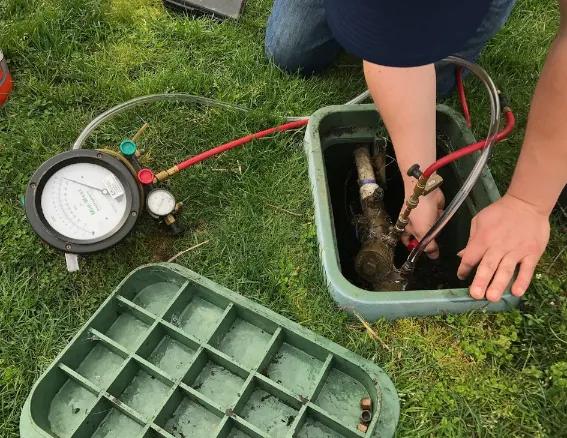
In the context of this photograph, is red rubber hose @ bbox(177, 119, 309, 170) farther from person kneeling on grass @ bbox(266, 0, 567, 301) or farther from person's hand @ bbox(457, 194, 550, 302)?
person's hand @ bbox(457, 194, 550, 302)

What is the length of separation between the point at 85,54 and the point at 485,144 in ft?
4.16

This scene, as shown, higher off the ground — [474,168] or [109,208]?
[474,168]

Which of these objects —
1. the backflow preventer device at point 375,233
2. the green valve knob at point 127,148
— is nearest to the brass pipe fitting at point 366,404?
the backflow preventer device at point 375,233

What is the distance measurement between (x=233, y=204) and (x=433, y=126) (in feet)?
1.78

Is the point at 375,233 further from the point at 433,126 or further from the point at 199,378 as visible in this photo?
the point at 199,378

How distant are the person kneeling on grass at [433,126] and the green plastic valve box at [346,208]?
79mm

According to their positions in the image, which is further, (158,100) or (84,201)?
(158,100)

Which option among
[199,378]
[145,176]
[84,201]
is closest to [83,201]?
[84,201]

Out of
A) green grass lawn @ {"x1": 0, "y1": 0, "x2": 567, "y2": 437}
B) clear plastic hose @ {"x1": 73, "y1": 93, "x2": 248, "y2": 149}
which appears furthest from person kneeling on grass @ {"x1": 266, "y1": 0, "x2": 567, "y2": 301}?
clear plastic hose @ {"x1": 73, "y1": 93, "x2": 248, "y2": 149}

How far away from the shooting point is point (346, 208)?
1.60 m

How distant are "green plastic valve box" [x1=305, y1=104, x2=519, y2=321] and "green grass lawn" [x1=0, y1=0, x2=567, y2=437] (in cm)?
6

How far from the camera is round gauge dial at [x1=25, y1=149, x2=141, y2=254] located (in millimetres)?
1239

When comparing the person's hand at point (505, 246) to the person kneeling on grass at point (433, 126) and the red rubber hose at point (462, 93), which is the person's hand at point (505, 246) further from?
the red rubber hose at point (462, 93)

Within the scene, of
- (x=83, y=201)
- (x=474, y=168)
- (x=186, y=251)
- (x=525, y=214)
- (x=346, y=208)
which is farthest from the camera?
(x=346, y=208)
